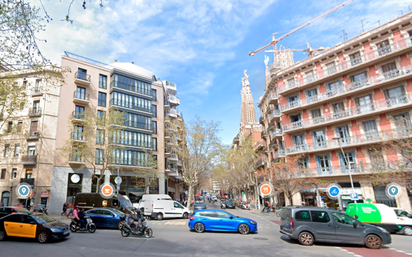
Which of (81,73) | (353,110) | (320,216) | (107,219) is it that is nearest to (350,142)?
(353,110)

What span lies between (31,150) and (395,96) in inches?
1723

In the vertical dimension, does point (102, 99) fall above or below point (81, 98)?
above

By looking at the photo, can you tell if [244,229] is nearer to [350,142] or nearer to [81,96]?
[350,142]

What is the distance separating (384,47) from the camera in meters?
25.7

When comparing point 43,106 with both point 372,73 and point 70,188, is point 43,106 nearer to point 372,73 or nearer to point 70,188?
point 70,188

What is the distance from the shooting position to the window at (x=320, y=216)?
428 inches

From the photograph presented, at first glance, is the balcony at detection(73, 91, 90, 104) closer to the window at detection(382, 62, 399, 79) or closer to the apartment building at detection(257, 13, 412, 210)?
the apartment building at detection(257, 13, 412, 210)

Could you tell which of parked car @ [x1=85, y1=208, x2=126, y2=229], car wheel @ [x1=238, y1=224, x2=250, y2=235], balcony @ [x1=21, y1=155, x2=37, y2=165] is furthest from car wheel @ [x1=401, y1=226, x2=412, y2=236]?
balcony @ [x1=21, y1=155, x2=37, y2=165]

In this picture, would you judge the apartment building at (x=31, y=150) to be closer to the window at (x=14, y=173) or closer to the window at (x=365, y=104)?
the window at (x=14, y=173)

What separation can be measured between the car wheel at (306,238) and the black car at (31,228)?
1068cm

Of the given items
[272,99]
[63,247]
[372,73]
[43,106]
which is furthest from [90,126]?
[372,73]

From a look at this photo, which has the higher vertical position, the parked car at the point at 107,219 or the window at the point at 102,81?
the window at the point at 102,81

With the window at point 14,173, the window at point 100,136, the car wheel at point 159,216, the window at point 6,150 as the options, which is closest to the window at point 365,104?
the car wheel at point 159,216

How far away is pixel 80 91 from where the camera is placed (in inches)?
1427
